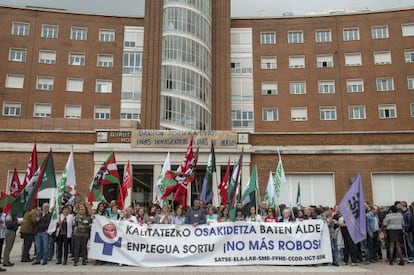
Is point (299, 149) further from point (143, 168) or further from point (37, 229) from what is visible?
point (37, 229)

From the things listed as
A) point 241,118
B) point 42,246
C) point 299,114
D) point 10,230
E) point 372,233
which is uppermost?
point 299,114

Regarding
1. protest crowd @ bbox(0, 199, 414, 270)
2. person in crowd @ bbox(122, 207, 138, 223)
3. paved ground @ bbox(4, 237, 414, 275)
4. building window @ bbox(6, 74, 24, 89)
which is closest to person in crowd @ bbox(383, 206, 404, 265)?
protest crowd @ bbox(0, 199, 414, 270)

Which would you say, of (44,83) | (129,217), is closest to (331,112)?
(44,83)

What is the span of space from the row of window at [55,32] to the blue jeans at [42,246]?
3498cm

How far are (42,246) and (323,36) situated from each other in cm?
3930

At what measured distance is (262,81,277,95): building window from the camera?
4391cm

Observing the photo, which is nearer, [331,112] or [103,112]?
[103,112]

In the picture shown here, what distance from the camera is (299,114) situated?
43062 millimetres

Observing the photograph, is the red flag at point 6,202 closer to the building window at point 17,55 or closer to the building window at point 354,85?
the building window at point 17,55

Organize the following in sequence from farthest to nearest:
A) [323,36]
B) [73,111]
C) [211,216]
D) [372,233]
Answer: [323,36], [73,111], [372,233], [211,216]

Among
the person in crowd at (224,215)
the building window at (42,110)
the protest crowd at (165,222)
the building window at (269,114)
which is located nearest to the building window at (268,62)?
the building window at (269,114)

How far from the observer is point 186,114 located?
39969mm

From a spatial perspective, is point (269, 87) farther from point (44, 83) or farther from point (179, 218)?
point (179, 218)

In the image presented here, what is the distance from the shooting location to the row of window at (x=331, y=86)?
139 feet
